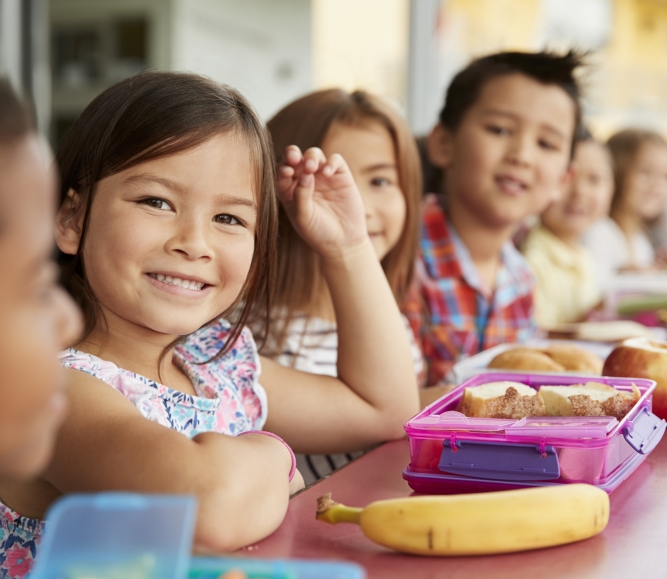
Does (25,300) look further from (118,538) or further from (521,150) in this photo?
(521,150)

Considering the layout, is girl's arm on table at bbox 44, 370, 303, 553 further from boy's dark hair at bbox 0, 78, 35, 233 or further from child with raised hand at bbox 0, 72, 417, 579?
boy's dark hair at bbox 0, 78, 35, 233

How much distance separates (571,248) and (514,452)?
2495 millimetres

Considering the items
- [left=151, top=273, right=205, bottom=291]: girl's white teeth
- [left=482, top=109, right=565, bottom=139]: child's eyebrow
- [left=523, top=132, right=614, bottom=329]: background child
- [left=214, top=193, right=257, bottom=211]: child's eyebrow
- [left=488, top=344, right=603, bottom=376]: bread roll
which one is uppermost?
[left=214, top=193, right=257, bottom=211]: child's eyebrow

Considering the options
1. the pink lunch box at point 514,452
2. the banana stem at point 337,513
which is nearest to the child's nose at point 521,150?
the pink lunch box at point 514,452

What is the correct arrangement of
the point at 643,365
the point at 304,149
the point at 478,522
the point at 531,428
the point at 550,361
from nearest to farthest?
1. the point at 478,522
2. the point at 531,428
3. the point at 643,365
4. the point at 550,361
5. the point at 304,149

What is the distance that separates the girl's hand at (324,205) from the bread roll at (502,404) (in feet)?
1.22

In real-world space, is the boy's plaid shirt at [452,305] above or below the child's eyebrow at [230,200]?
below

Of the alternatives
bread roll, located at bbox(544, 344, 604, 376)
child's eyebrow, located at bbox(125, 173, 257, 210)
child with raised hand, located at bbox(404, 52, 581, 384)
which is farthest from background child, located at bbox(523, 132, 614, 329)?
child's eyebrow, located at bbox(125, 173, 257, 210)

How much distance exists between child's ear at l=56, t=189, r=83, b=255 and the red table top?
0.42 meters

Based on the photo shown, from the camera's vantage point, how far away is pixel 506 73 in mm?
2092

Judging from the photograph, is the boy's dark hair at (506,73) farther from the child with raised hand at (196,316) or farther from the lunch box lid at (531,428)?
the lunch box lid at (531,428)

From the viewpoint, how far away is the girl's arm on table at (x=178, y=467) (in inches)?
26.8

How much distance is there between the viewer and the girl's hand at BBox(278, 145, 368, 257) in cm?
123

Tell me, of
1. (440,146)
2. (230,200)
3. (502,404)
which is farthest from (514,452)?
(440,146)
